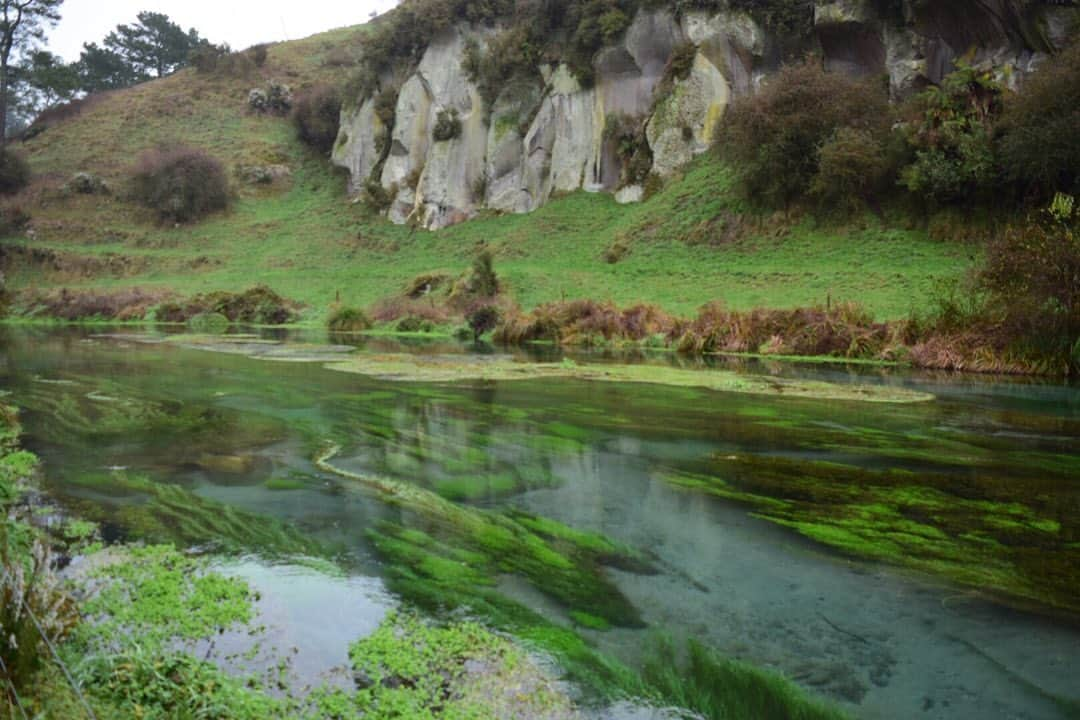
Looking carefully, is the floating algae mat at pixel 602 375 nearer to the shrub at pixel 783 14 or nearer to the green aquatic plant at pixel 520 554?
the green aquatic plant at pixel 520 554

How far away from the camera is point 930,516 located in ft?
18.9

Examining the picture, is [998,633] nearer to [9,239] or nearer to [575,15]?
[575,15]

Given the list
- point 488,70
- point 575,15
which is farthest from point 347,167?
point 575,15

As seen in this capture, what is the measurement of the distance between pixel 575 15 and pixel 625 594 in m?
43.4

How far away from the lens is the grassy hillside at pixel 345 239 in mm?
26234

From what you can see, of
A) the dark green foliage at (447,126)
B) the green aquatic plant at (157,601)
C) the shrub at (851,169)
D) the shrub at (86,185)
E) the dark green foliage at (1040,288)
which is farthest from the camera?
the shrub at (86,185)

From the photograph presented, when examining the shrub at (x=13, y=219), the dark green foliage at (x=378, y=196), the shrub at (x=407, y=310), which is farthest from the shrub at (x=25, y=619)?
the shrub at (x=13, y=219)

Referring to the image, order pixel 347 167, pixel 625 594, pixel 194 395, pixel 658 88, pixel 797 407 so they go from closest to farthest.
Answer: pixel 625 594 < pixel 797 407 < pixel 194 395 < pixel 658 88 < pixel 347 167

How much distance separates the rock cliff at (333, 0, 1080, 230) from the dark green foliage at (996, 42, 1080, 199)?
4.70 m

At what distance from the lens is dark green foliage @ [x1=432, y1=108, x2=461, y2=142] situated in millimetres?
46562

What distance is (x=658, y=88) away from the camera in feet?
129

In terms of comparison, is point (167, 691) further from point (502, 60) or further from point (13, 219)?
point (13, 219)

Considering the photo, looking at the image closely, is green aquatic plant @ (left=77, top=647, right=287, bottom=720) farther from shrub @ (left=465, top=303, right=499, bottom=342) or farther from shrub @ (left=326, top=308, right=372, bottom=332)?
shrub @ (left=326, top=308, right=372, bottom=332)

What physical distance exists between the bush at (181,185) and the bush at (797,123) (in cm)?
3489
